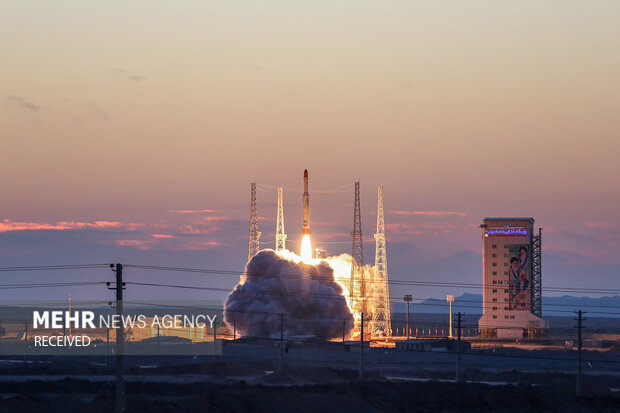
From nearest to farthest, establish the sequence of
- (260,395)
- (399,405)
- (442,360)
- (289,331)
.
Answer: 1. (260,395)
2. (399,405)
3. (442,360)
4. (289,331)

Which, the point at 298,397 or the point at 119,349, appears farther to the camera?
the point at 298,397

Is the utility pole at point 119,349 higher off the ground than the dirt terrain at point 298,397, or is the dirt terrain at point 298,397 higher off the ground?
the utility pole at point 119,349

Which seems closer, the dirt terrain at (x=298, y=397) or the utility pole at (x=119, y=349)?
the utility pole at (x=119, y=349)

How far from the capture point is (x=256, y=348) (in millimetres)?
186250

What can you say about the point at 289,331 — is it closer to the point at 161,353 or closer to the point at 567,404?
the point at 161,353

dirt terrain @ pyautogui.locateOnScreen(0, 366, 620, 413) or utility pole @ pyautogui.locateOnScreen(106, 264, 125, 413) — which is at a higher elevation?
utility pole @ pyautogui.locateOnScreen(106, 264, 125, 413)

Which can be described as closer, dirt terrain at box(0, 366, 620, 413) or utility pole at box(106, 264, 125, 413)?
utility pole at box(106, 264, 125, 413)

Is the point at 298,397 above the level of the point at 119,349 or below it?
below

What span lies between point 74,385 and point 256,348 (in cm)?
7417

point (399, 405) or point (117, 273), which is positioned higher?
point (117, 273)

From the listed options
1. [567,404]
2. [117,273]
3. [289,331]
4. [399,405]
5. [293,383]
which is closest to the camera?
[117,273]

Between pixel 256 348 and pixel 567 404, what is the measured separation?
76.4 m

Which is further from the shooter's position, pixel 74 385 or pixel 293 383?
pixel 293 383

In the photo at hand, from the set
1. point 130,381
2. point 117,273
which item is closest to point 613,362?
point 130,381
